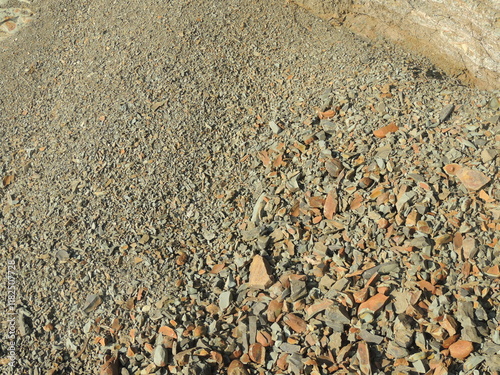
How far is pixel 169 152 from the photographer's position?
12.8ft

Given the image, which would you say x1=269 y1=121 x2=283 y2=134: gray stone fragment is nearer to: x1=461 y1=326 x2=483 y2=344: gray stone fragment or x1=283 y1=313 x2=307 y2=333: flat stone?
x1=283 y1=313 x2=307 y2=333: flat stone

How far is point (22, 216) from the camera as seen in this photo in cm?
371

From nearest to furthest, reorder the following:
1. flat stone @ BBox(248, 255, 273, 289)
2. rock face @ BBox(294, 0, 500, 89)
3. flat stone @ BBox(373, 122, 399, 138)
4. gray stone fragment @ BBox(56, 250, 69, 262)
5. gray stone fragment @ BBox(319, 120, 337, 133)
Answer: flat stone @ BBox(248, 255, 273, 289) → gray stone fragment @ BBox(56, 250, 69, 262) → flat stone @ BBox(373, 122, 399, 138) → gray stone fragment @ BBox(319, 120, 337, 133) → rock face @ BBox(294, 0, 500, 89)

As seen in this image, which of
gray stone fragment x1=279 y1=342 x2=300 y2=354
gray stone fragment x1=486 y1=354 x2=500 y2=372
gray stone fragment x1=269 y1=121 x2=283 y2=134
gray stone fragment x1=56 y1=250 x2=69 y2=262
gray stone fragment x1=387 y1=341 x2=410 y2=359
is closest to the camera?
gray stone fragment x1=486 y1=354 x2=500 y2=372

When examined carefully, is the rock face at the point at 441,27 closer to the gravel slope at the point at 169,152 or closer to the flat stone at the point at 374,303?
the gravel slope at the point at 169,152

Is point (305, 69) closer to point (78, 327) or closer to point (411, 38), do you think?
point (411, 38)

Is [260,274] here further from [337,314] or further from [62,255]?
[62,255]

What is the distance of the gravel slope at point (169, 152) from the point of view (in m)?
2.91

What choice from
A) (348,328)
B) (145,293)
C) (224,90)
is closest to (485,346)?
(348,328)

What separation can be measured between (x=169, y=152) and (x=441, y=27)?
3109 mm

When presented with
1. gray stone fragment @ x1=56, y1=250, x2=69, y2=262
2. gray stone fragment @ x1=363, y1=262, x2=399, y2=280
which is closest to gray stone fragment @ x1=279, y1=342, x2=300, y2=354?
gray stone fragment @ x1=363, y1=262, x2=399, y2=280

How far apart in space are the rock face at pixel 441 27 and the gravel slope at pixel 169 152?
12.8 inches

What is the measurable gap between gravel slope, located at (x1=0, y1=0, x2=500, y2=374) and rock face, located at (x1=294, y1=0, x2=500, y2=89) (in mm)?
325

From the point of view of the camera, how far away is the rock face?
4355 millimetres
